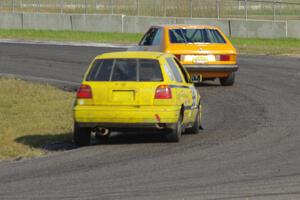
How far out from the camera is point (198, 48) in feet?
72.1

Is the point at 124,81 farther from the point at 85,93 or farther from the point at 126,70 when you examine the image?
the point at 85,93

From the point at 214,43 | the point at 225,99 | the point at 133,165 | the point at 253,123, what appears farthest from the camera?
the point at 214,43

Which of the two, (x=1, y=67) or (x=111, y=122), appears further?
(x=1, y=67)

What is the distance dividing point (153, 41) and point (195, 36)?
40.1 inches

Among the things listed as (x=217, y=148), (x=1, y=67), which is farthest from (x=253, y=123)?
(x=1, y=67)

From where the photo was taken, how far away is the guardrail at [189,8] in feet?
151

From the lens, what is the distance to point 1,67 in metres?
28.9

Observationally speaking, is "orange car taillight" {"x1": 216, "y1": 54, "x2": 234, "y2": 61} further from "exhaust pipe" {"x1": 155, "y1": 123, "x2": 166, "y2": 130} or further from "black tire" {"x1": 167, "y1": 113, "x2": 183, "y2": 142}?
"exhaust pipe" {"x1": 155, "y1": 123, "x2": 166, "y2": 130}

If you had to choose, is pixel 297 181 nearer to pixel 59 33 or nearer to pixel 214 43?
pixel 214 43

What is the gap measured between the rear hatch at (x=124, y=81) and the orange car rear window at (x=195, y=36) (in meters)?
8.16

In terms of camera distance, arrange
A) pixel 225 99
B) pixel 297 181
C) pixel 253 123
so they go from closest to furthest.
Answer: pixel 297 181
pixel 253 123
pixel 225 99

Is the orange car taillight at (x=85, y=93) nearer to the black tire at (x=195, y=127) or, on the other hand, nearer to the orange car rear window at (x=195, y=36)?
the black tire at (x=195, y=127)

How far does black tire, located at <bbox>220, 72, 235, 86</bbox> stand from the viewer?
22812mm

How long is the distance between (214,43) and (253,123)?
6.22m
